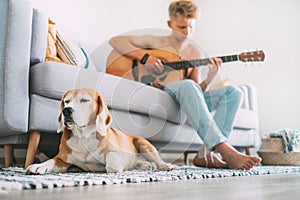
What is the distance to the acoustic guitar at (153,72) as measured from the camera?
6.76 ft

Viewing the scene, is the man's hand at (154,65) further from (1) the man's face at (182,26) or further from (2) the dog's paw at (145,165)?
(2) the dog's paw at (145,165)

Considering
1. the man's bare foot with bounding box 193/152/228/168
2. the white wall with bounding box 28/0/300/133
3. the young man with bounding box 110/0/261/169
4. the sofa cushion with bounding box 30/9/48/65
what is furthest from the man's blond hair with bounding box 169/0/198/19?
the sofa cushion with bounding box 30/9/48/65

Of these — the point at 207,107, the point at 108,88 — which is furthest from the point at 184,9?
the point at 108,88

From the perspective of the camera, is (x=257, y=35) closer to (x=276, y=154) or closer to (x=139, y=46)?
(x=276, y=154)

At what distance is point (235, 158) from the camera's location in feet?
5.32

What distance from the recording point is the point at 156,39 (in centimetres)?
229

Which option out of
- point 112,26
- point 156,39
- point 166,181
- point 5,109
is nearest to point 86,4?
point 112,26

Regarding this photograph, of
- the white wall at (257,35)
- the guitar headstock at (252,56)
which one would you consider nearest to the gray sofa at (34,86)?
the guitar headstock at (252,56)

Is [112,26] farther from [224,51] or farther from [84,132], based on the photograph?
[84,132]

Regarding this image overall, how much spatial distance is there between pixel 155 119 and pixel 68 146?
668mm

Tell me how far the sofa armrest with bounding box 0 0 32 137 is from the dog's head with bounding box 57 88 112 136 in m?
0.17

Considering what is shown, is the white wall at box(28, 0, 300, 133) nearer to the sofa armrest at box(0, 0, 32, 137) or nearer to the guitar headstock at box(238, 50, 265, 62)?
the guitar headstock at box(238, 50, 265, 62)

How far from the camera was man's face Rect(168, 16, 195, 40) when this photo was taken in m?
2.29

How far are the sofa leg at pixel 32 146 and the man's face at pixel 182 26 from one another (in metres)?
1.14
